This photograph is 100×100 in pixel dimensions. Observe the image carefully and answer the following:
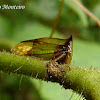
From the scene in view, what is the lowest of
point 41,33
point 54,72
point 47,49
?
point 54,72

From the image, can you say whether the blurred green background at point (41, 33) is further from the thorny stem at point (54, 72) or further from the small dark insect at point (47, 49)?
the thorny stem at point (54, 72)

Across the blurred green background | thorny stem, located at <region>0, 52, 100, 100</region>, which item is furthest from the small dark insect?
the blurred green background

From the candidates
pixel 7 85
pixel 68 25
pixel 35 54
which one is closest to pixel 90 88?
pixel 35 54

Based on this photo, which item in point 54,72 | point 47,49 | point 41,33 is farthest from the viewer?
point 41,33

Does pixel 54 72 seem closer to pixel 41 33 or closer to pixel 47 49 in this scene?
pixel 47 49

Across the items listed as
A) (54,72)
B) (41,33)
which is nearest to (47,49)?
(54,72)

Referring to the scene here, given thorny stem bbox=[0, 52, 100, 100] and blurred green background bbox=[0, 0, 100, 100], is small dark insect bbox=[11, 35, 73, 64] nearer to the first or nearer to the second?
thorny stem bbox=[0, 52, 100, 100]

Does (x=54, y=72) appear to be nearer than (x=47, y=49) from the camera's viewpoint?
Yes
